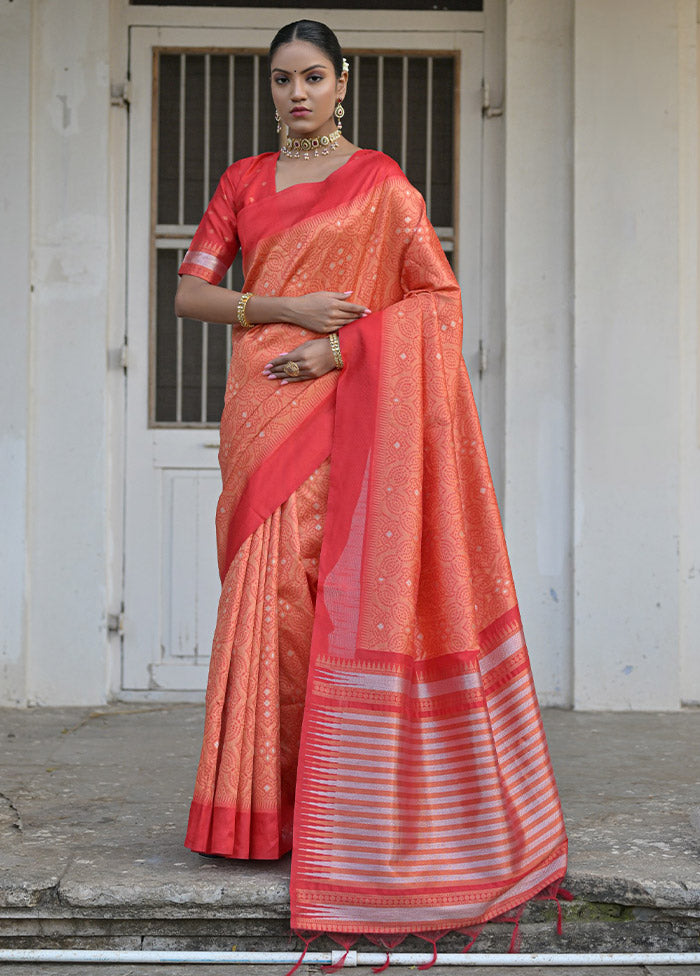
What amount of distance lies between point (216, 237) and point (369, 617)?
3.00 feet

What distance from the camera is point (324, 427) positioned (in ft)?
7.72

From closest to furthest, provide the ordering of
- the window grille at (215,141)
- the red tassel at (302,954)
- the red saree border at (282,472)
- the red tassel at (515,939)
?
1. the red tassel at (302,954)
2. the red tassel at (515,939)
3. the red saree border at (282,472)
4. the window grille at (215,141)

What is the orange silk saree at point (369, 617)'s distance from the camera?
7.07 ft

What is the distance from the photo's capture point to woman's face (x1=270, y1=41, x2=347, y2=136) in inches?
92.2

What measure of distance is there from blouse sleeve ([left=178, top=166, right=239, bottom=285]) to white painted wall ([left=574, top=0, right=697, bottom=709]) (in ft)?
6.48

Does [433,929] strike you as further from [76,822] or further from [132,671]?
[132,671]

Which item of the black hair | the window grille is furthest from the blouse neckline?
the window grille

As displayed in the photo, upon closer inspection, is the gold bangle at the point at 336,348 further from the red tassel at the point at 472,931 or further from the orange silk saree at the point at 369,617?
the red tassel at the point at 472,931

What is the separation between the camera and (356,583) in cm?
224

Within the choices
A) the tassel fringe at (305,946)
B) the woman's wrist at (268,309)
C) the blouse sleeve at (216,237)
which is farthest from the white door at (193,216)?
the tassel fringe at (305,946)

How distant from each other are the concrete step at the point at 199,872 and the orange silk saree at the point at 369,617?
3.5 inches

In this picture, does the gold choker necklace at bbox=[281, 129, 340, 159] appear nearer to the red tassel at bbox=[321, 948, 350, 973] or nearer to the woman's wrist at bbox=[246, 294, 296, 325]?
the woman's wrist at bbox=[246, 294, 296, 325]

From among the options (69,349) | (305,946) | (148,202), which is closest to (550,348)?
(148,202)

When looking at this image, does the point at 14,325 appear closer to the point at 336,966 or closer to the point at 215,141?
the point at 215,141
